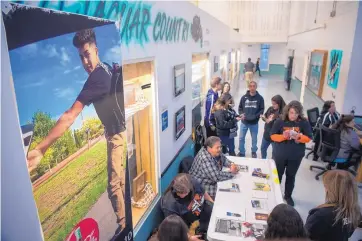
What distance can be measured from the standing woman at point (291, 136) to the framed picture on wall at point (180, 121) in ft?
4.42

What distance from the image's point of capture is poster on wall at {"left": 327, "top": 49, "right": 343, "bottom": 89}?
5927 mm

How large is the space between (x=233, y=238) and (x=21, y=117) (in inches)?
76.0

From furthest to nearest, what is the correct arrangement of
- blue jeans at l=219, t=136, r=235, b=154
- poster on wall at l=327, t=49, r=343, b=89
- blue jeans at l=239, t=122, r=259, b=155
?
1. poster on wall at l=327, t=49, r=343, b=89
2. blue jeans at l=239, t=122, r=259, b=155
3. blue jeans at l=219, t=136, r=235, b=154

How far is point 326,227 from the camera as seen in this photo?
2.15 meters

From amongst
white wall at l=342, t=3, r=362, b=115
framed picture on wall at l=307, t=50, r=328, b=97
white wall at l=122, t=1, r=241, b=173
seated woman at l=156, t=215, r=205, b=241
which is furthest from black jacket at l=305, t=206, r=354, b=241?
framed picture on wall at l=307, t=50, r=328, b=97

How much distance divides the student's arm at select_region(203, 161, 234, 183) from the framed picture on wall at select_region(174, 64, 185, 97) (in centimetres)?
113

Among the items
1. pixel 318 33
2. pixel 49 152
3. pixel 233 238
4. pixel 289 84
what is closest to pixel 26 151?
pixel 49 152

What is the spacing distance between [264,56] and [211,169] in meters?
20.4

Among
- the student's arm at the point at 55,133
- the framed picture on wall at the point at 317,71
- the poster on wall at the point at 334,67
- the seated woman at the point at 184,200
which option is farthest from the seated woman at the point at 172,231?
the framed picture on wall at the point at 317,71

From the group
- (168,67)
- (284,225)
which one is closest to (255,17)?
(168,67)

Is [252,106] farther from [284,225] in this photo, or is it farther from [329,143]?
[284,225]

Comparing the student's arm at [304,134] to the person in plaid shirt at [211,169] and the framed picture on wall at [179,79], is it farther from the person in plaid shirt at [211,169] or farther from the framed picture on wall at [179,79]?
the framed picture on wall at [179,79]

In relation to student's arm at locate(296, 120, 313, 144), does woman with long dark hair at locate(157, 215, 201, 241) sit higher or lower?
lower

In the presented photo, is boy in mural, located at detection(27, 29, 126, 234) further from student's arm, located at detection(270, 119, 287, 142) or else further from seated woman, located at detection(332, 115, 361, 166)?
seated woman, located at detection(332, 115, 361, 166)
